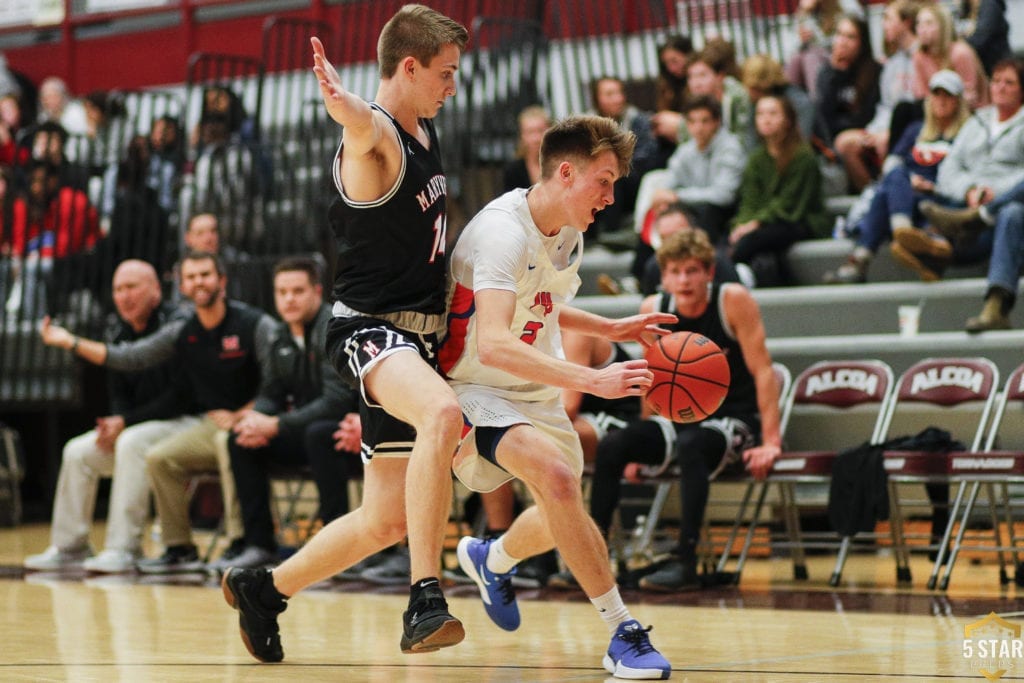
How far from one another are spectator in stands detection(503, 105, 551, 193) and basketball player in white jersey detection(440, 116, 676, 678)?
202 inches

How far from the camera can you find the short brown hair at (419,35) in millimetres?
4355

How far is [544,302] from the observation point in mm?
4594

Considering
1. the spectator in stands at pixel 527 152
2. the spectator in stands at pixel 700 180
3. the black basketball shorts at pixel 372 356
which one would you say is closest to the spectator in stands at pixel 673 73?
the spectator in stands at pixel 700 180

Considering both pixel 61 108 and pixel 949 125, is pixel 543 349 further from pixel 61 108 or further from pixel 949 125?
pixel 61 108

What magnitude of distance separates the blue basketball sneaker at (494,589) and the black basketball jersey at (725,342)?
226 centimetres

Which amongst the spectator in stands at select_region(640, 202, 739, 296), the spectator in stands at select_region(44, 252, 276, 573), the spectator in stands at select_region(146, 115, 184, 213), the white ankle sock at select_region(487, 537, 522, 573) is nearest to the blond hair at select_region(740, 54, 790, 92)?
the spectator in stands at select_region(640, 202, 739, 296)

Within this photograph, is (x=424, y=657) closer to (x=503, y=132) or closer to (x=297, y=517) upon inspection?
(x=297, y=517)

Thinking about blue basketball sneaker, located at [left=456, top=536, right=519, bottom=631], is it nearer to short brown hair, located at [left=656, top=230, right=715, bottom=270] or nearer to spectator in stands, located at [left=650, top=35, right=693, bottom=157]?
short brown hair, located at [left=656, top=230, right=715, bottom=270]

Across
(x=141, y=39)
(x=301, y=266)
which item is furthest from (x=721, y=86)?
(x=141, y=39)

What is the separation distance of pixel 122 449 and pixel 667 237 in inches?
131

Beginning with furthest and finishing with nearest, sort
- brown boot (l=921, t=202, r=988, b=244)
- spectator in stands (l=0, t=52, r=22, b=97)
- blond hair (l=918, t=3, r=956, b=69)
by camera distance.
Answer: spectator in stands (l=0, t=52, r=22, b=97) < blond hair (l=918, t=3, r=956, b=69) < brown boot (l=921, t=202, r=988, b=244)

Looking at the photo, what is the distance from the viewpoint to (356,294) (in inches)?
176

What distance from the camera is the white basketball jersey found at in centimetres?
448

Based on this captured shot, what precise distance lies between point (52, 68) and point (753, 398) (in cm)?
1244
